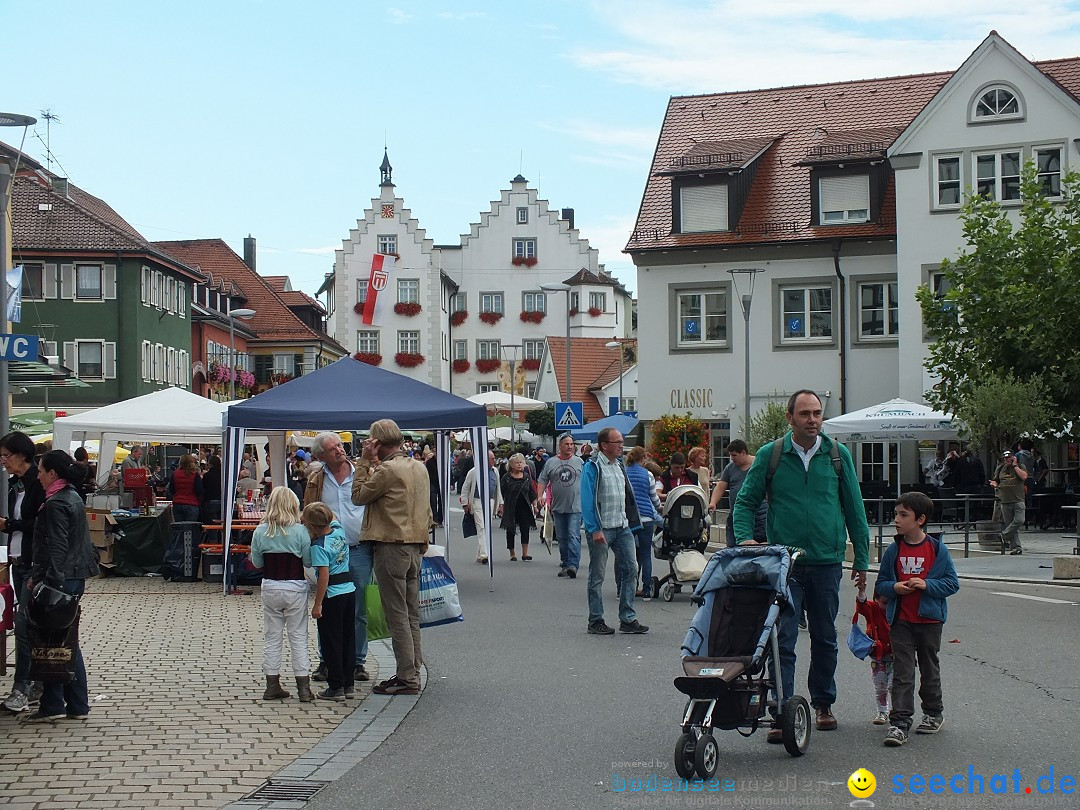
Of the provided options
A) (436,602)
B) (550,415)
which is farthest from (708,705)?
(550,415)

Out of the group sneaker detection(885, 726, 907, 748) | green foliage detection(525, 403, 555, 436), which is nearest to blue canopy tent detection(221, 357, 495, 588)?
sneaker detection(885, 726, 907, 748)

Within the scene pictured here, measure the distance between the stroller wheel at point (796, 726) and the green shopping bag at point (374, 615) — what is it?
12.3 feet

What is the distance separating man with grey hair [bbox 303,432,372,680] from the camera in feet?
32.9

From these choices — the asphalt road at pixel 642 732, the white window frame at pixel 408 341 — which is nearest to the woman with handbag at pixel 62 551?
Answer: the asphalt road at pixel 642 732

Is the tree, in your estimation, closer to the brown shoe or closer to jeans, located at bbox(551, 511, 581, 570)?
jeans, located at bbox(551, 511, 581, 570)

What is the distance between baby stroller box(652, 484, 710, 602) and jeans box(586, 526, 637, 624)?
252cm

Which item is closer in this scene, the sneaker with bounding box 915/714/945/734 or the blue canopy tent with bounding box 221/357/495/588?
the sneaker with bounding box 915/714/945/734

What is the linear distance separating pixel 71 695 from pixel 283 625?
145 centimetres

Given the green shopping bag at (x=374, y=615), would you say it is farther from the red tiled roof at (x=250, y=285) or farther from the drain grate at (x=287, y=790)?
the red tiled roof at (x=250, y=285)

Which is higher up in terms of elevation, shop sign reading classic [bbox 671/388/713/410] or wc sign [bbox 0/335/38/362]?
shop sign reading classic [bbox 671/388/713/410]

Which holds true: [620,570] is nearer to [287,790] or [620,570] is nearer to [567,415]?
[287,790]

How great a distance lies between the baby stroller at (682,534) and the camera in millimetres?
15664

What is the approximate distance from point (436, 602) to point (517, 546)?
16.0m

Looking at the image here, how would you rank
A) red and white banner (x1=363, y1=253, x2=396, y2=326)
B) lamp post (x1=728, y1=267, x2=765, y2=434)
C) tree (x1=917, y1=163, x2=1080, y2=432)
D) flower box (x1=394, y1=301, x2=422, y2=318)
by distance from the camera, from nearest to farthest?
1. tree (x1=917, y1=163, x2=1080, y2=432)
2. lamp post (x1=728, y1=267, x2=765, y2=434)
3. red and white banner (x1=363, y1=253, x2=396, y2=326)
4. flower box (x1=394, y1=301, x2=422, y2=318)
